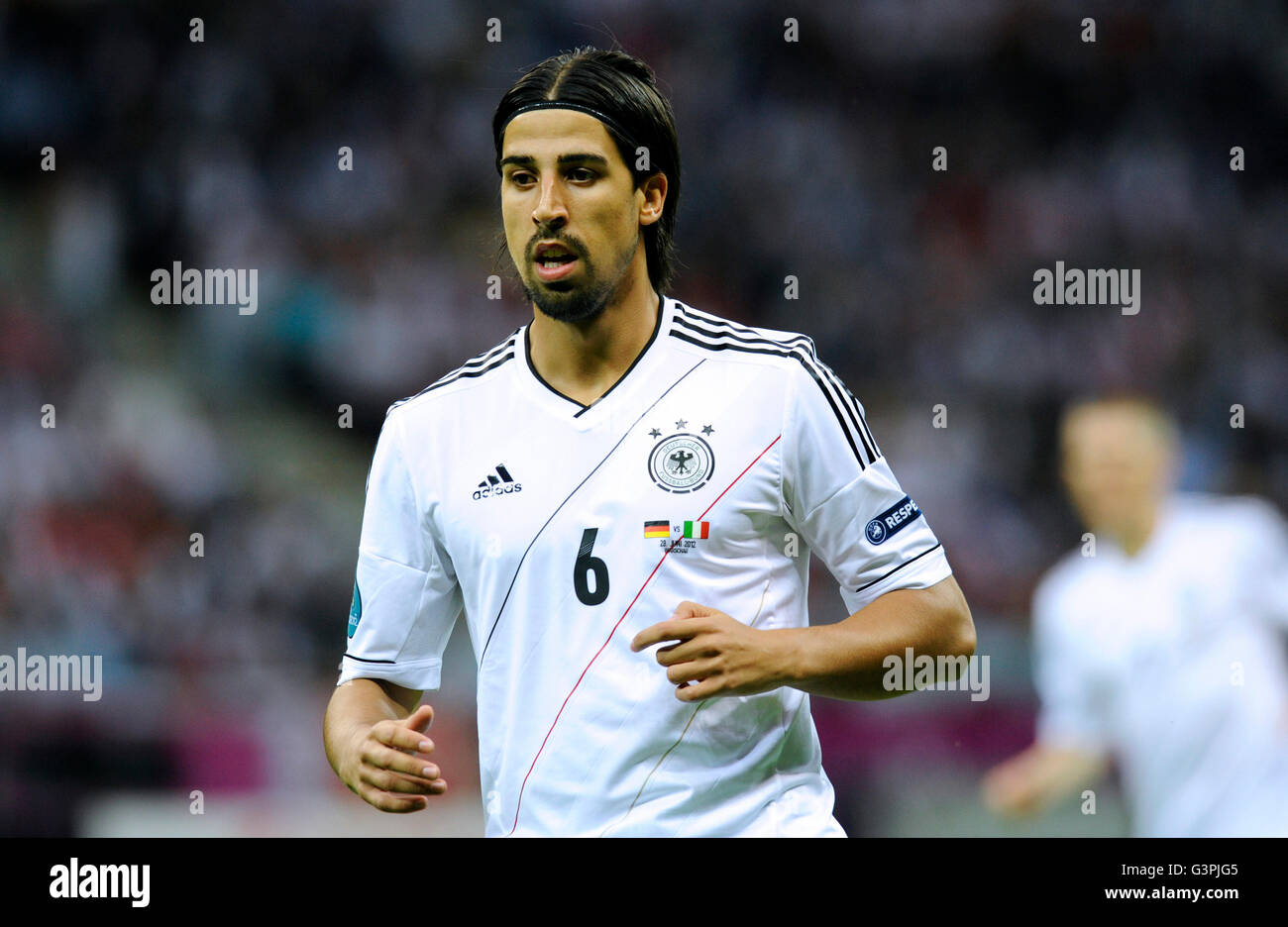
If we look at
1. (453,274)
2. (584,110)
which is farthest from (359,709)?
(453,274)

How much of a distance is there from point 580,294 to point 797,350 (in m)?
0.49

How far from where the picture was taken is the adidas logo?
3252mm

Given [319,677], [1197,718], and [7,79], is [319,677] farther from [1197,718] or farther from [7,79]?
[7,79]

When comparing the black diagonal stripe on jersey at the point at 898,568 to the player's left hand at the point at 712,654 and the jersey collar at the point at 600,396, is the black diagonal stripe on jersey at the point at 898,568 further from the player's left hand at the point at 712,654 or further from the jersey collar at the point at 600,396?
the jersey collar at the point at 600,396

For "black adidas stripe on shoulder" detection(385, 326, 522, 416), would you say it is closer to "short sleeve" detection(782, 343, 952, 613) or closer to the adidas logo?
the adidas logo

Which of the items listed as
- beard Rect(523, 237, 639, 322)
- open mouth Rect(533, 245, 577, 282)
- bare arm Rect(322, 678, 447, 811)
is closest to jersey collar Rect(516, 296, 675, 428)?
beard Rect(523, 237, 639, 322)

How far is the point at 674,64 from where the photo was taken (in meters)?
10.5

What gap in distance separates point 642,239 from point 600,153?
26 cm

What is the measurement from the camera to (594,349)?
3.37 meters

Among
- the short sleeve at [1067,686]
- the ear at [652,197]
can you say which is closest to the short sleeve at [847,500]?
the ear at [652,197]

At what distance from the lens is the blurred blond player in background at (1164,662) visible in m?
4.82

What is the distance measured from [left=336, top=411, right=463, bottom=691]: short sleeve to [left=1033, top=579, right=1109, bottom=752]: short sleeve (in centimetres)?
235

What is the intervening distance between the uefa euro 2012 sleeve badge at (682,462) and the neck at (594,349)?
0.65 ft

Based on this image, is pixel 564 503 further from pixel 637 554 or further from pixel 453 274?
pixel 453 274
